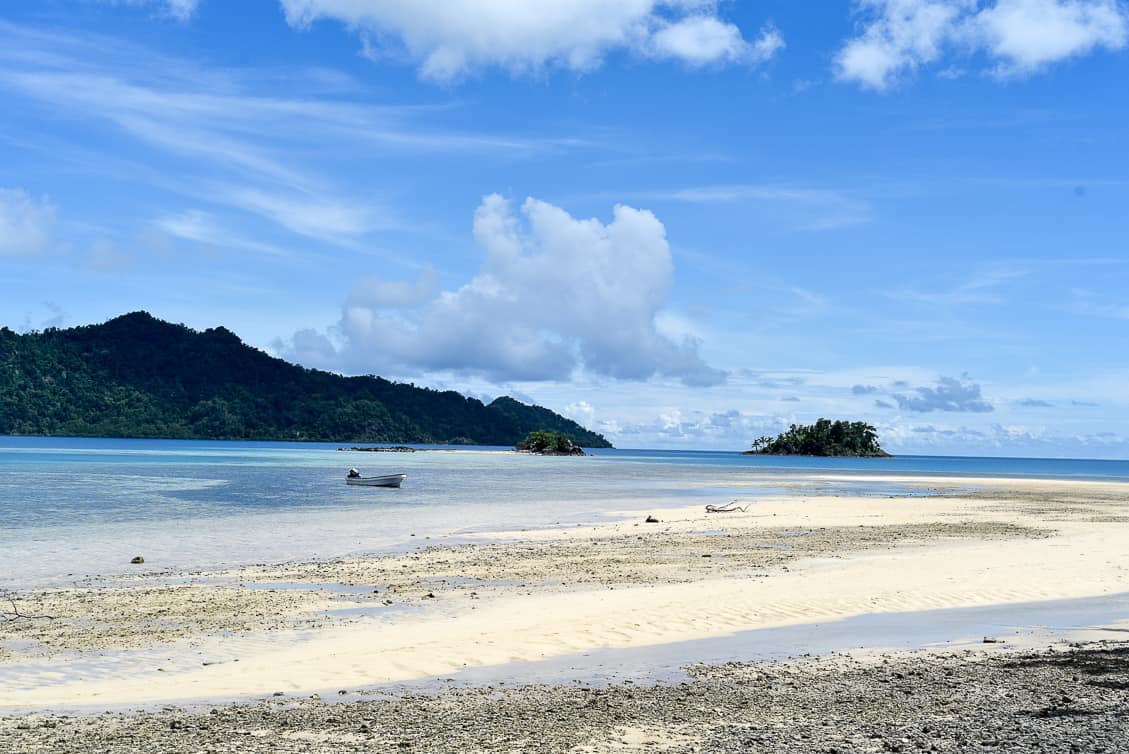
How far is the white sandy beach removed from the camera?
12.2 metres

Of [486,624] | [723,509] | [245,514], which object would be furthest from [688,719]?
[723,509]

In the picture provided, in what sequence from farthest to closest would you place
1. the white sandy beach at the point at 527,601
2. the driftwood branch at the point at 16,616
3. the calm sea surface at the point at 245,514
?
the calm sea surface at the point at 245,514 < the driftwood branch at the point at 16,616 < the white sandy beach at the point at 527,601

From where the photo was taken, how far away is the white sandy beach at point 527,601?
1220cm

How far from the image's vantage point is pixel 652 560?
24156 mm

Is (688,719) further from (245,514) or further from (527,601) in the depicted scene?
(245,514)

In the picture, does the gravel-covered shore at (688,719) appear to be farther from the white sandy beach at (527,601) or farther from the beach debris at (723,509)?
the beach debris at (723,509)

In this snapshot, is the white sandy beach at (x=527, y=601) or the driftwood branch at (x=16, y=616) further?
the driftwood branch at (x=16, y=616)

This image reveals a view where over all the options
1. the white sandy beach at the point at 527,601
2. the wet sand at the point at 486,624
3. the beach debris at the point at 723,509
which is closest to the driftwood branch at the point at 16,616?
the wet sand at the point at 486,624

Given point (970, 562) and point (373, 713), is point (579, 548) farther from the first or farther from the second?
point (373, 713)

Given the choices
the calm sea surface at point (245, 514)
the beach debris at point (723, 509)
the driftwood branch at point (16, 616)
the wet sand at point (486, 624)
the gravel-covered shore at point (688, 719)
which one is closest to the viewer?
the gravel-covered shore at point (688, 719)

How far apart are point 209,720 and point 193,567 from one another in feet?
47.9

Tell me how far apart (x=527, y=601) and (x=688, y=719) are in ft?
27.2

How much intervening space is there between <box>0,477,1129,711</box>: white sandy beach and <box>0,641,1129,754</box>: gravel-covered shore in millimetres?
1377

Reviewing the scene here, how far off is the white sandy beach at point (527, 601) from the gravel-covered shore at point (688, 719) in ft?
4.52
